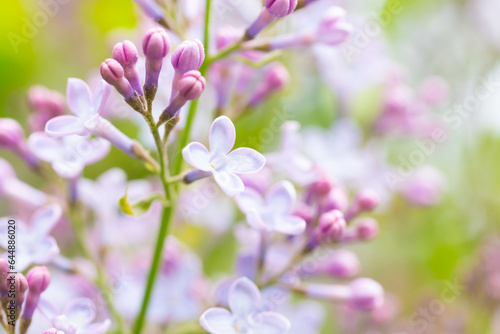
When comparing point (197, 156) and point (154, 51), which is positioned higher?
point (154, 51)

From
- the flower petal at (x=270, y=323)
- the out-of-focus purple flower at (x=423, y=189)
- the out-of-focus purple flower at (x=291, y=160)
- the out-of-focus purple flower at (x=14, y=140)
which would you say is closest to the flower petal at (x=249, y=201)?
the out-of-focus purple flower at (x=291, y=160)

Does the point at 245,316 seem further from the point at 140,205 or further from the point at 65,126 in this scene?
the point at 65,126

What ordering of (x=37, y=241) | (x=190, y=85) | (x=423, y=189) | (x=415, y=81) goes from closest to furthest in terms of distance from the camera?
(x=190, y=85), (x=37, y=241), (x=423, y=189), (x=415, y=81)

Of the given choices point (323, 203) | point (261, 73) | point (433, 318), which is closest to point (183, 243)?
point (261, 73)

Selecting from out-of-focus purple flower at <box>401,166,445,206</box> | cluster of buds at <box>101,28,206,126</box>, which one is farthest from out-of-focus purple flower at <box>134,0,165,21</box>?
out-of-focus purple flower at <box>401,166,445,206</box>

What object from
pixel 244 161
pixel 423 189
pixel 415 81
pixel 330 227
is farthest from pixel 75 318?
pixel 415 81

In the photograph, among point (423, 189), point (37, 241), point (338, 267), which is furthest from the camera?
point (423, 189)

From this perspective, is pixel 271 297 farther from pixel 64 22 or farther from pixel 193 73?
pixel 64 22

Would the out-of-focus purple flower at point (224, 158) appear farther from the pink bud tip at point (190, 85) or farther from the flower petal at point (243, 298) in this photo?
the flower petal at point (243, 298)

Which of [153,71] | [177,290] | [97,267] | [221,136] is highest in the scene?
[153,71]
